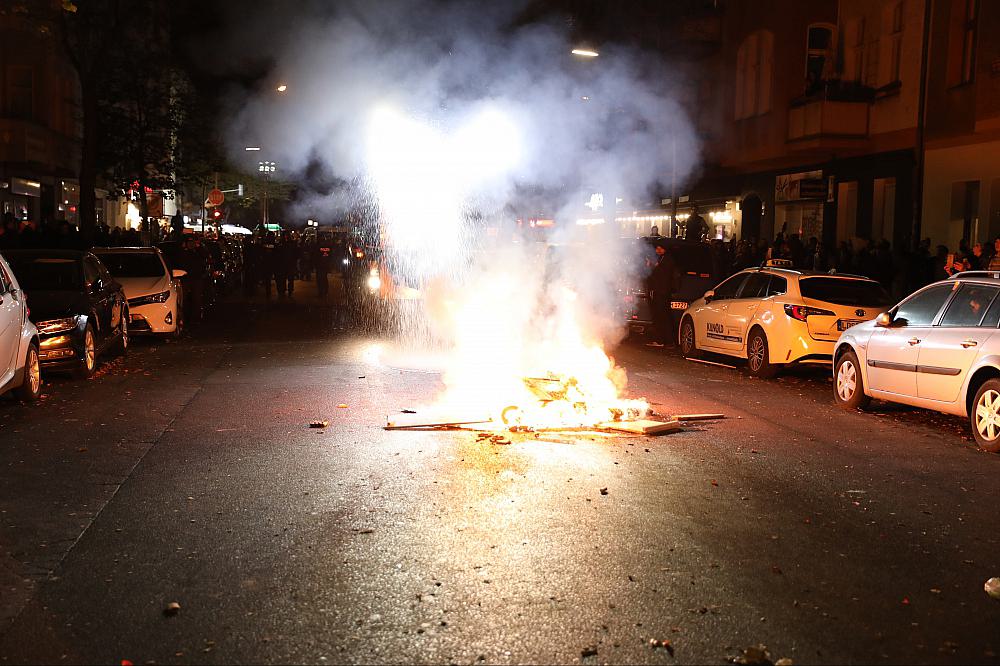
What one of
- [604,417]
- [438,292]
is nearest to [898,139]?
[438,292]

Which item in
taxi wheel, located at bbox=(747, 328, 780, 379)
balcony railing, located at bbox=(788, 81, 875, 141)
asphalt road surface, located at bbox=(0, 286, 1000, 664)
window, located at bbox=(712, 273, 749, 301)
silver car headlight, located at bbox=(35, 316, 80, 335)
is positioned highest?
balcony railing, located at bbox=(788, 81, 875, 141)

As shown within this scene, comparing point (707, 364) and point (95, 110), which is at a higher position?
point (95, 110)

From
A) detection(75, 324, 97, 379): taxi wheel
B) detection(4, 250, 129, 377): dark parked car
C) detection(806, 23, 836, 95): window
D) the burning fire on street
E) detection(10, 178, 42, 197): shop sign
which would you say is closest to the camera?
the burning fire on street

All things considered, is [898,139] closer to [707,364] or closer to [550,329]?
[707,364]

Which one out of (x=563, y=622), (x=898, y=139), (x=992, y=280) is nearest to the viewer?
(x=563, y=622)

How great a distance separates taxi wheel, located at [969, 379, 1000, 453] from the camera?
343 inches

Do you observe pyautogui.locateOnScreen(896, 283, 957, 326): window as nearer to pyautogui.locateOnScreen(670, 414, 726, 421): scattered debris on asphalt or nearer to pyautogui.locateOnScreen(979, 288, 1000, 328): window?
pyautogui.locateOnScreen(979, 288, 1000, 328): window

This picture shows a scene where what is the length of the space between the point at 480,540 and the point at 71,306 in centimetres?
851

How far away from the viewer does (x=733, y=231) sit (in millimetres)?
32812

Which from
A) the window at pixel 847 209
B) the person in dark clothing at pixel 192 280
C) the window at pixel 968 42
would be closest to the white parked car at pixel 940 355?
the window at pixel 968 42

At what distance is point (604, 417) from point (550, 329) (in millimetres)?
4741

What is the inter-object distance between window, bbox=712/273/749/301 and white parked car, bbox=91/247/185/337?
30.2 feet

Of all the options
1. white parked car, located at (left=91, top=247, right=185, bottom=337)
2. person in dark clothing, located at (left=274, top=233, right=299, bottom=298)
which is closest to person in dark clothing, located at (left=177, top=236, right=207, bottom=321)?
white parked car, located at (left=91, top=247, right=185, bottom=337)

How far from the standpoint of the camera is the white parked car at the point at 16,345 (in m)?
9.96
